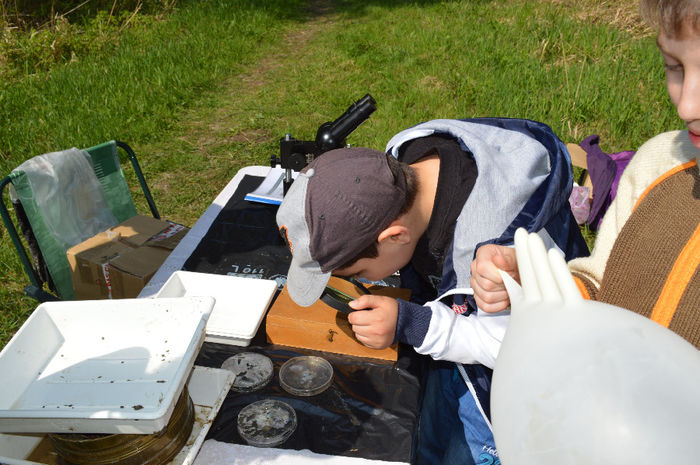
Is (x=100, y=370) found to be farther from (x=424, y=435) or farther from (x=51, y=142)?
(x=51, y=142)

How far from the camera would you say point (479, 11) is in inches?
272

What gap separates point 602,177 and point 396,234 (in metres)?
1.76

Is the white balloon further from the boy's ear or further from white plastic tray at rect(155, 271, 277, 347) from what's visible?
white plastic tray at rect(155, 271, 277, 347)

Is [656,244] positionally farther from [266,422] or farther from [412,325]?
[266,422]

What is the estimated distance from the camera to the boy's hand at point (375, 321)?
60.3 inches

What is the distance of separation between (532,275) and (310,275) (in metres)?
1.00

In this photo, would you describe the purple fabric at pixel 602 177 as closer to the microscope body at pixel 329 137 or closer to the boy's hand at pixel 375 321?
the microscope body at pixel 329 137

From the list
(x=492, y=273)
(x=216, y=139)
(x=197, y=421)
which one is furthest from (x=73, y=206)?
(x=216, y=139)

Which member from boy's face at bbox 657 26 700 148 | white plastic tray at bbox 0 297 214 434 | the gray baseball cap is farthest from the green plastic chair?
boy's face at bbox 657 26 700 148

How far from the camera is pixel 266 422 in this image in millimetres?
1401

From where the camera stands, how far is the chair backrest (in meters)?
2.16

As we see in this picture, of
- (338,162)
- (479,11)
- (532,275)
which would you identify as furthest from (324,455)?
(479,11)

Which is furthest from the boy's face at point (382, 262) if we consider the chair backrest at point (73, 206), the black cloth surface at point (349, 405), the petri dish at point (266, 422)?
the chair backrest at point (73, 206)

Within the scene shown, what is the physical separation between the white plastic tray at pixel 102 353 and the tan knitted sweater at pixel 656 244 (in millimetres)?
940
